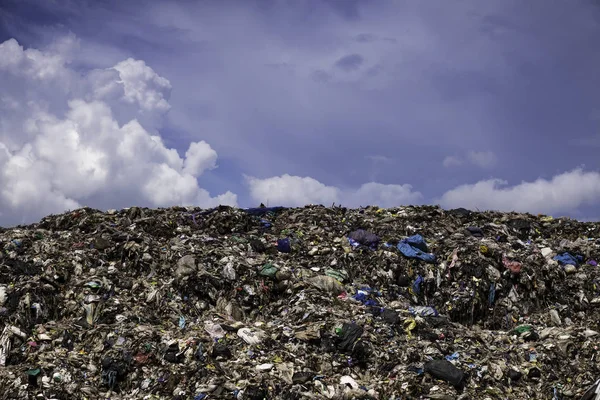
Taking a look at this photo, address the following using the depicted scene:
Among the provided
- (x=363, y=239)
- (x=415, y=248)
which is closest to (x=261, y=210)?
(x=363, y=239)

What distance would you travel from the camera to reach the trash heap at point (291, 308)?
21.0 feet

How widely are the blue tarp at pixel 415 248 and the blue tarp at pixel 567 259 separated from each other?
8.80 feet

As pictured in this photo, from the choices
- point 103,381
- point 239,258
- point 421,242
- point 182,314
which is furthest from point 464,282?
point 103,381

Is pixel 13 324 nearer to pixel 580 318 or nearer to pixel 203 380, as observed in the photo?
pixel 203 380

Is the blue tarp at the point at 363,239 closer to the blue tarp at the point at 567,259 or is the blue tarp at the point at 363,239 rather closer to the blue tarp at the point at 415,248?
the blue tarp at the point at 415,248

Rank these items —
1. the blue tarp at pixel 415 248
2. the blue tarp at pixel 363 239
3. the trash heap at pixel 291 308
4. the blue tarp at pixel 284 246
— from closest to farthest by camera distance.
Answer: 1. the trash heap at pixel 291 308
2. the blue tarp at pixel 415 248
3. the blue tarp at pixel 284 246
4. the blue tarp at pixel 363 239

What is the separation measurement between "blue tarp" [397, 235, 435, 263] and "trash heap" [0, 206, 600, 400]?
0.04 meters

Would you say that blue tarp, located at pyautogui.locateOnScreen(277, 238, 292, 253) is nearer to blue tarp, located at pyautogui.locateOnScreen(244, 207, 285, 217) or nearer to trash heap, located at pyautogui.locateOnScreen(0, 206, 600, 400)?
trash heap, located at pyautogui.locateOnScreen(0, 206, 600, 400)

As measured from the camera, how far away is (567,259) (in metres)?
9.88

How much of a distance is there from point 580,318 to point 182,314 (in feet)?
23.1

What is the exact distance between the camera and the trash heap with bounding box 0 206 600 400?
6.39 metres

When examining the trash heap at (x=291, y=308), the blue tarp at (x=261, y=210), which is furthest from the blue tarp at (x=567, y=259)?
the blue tarp at (x=261, y=210)

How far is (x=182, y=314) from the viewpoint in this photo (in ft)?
25.3

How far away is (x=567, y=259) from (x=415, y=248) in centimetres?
311
